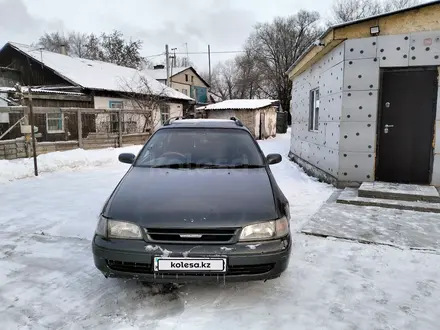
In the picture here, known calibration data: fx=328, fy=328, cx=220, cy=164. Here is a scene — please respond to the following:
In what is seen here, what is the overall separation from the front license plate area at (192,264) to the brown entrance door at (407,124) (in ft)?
17.2

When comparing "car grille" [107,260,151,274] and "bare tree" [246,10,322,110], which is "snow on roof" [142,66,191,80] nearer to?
"bare tree" [246,10,322,110]

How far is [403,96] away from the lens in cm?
629

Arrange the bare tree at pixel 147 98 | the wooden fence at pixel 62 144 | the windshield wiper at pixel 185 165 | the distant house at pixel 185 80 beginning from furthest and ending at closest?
the distant house at pixel 185 80
the bare tree at pixel 147 98
the wooden fence at pixel 62 144
the windshield wiper at pixel 185 165

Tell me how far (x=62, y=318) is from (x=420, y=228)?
173 inches

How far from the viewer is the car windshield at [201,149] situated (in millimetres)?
3748

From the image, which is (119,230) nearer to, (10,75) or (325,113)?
(325,113)

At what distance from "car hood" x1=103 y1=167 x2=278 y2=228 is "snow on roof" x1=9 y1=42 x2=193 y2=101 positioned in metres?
17.2

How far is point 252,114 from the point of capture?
75.7 feet

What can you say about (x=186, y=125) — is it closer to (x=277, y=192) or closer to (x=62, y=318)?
(x=277, y=192)

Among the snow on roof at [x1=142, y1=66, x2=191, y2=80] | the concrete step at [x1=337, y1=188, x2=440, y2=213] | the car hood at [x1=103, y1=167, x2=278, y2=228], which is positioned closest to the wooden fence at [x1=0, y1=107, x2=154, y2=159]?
the car hood at [x1=103, y1=167, x2=278, y2=228]

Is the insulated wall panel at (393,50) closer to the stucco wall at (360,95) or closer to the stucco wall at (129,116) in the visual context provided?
the stucco wall at (360,95)

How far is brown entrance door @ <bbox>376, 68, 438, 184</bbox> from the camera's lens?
618 cm

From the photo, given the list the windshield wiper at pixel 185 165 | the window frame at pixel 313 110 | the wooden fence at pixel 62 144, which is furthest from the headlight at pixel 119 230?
the wooden fence at pixel 62 144

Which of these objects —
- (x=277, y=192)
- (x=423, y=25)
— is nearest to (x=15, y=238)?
(x=277, y=192)
